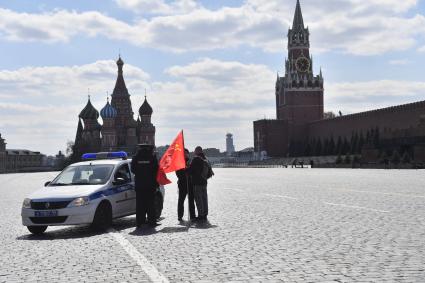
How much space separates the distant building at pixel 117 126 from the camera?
131m

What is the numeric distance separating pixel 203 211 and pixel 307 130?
120 m

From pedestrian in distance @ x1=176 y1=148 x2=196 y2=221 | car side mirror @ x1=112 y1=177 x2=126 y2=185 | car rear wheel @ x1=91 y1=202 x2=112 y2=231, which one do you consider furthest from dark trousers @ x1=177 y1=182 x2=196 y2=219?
car rear wheel @ x1=91 y1=202 x2=112 y2=231

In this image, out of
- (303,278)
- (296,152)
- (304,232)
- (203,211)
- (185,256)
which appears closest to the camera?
(303,278)

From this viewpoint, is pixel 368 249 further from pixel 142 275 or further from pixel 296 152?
pixel 296 152

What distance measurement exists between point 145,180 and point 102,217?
1.12 m

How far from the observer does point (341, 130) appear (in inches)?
4301

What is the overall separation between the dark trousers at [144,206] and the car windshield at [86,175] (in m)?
0.71

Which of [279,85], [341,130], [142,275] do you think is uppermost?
[279,85]

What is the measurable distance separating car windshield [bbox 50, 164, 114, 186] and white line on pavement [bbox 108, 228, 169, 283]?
1787 millimetres

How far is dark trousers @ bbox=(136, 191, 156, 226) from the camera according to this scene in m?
12.2

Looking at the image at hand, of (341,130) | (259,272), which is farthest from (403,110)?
(259,272)

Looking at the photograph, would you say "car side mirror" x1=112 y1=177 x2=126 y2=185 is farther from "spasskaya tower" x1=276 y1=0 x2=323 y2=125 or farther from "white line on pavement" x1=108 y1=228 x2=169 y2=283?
"spasskaya tower" x1=276 y1=0 x2=323 y2=125

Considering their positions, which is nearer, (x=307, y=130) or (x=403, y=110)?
(x=403, y=110)

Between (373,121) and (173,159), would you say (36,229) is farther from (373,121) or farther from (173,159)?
(373,121)
